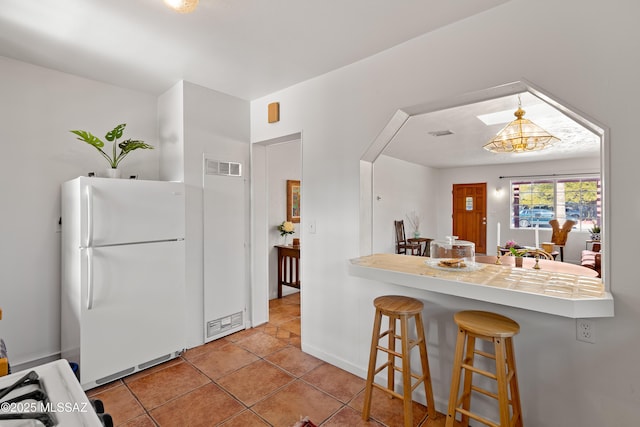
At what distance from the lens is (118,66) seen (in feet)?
8.20

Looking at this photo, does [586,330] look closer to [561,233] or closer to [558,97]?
[558,97]

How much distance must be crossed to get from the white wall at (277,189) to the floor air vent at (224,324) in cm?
118

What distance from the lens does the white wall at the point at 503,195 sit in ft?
23.3

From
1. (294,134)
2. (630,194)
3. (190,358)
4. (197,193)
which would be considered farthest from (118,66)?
(630,194)

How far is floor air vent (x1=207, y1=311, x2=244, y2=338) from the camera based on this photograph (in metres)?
3.02

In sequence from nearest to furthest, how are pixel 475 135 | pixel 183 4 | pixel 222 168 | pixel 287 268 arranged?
1. pixel 183 4
2. pixel 222 168
3. pixel 287 268
4. pixel 475 135

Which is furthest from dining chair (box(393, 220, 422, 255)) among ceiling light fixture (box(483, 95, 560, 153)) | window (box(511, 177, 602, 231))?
ceiling light fixture (box(483, 95, 560, 153))

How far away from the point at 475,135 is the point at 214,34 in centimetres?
426

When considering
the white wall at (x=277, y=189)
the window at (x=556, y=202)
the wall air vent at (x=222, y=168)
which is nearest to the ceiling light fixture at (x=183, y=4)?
the wall air vent at (x=222, y=168)

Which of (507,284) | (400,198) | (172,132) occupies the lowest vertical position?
(507,284)

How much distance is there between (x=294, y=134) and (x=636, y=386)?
279 cm

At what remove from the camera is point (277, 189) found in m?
4.51

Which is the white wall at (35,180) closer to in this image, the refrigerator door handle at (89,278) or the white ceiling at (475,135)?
the refrigerator door handle at (89,278)

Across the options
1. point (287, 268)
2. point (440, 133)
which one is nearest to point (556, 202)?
point (440, 133)
